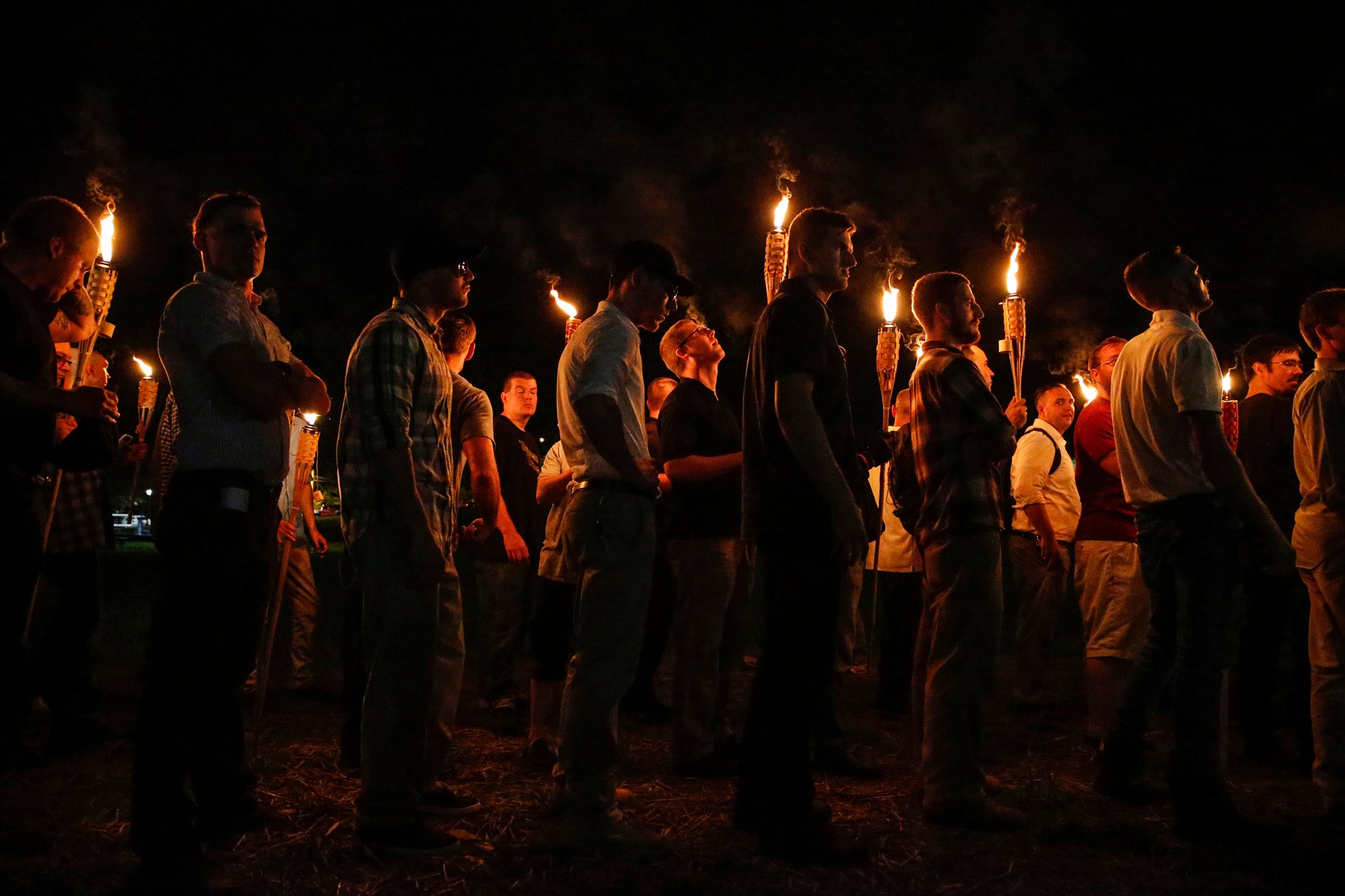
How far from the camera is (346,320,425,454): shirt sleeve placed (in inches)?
131

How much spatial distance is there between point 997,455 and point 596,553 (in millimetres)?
1741

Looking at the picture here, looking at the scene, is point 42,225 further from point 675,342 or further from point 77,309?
point 675,342

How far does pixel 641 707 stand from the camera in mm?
6391

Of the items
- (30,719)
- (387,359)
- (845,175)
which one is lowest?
(30,719)

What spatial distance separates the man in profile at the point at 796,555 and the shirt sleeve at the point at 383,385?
1.37 m

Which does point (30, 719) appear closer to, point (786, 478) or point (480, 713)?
point (480, 713)

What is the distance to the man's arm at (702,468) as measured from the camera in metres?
5.18

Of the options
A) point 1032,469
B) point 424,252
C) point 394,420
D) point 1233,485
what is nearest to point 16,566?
point 394,420

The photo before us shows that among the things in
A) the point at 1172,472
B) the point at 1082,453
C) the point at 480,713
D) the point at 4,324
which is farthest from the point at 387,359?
the point at 1082,453

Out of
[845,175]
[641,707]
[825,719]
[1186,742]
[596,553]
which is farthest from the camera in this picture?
[845,175]

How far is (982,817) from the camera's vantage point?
3.91 m

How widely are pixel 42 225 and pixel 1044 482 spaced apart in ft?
18.9

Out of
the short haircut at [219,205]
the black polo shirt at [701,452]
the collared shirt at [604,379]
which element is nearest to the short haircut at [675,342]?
the black polo shirt at [701,452]

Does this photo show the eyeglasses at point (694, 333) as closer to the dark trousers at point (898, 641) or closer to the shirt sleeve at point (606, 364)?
the shirt sleeve at point (606, 364)
